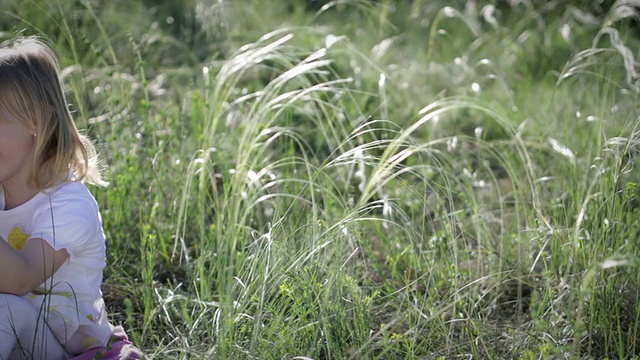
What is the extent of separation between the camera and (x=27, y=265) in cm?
184

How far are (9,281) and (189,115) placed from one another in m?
1.49

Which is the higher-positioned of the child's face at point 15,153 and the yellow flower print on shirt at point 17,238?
the child's face at point 15,153

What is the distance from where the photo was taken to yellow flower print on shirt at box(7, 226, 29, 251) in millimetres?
1943

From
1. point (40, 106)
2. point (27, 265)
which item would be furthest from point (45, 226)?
point (40, 106)

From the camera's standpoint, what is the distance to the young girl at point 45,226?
188cm

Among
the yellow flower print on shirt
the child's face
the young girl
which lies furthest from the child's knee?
the child's face

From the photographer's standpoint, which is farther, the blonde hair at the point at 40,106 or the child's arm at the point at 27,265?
the blonde hair at the point at 40,106

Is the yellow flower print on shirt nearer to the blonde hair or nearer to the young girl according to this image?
the young girl

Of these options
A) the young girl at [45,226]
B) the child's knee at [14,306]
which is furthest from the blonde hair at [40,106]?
the child's knee at [14,306]

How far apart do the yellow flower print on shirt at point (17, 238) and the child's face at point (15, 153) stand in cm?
10

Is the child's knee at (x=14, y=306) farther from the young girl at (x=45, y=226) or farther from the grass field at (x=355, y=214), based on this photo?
the grass field at (x=355, y=214)

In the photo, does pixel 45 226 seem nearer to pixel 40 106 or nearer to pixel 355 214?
pixel 40 106

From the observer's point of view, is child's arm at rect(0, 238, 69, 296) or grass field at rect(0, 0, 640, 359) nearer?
child's arm at rect(0, 238, 69, 296)

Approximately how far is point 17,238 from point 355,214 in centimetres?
77
